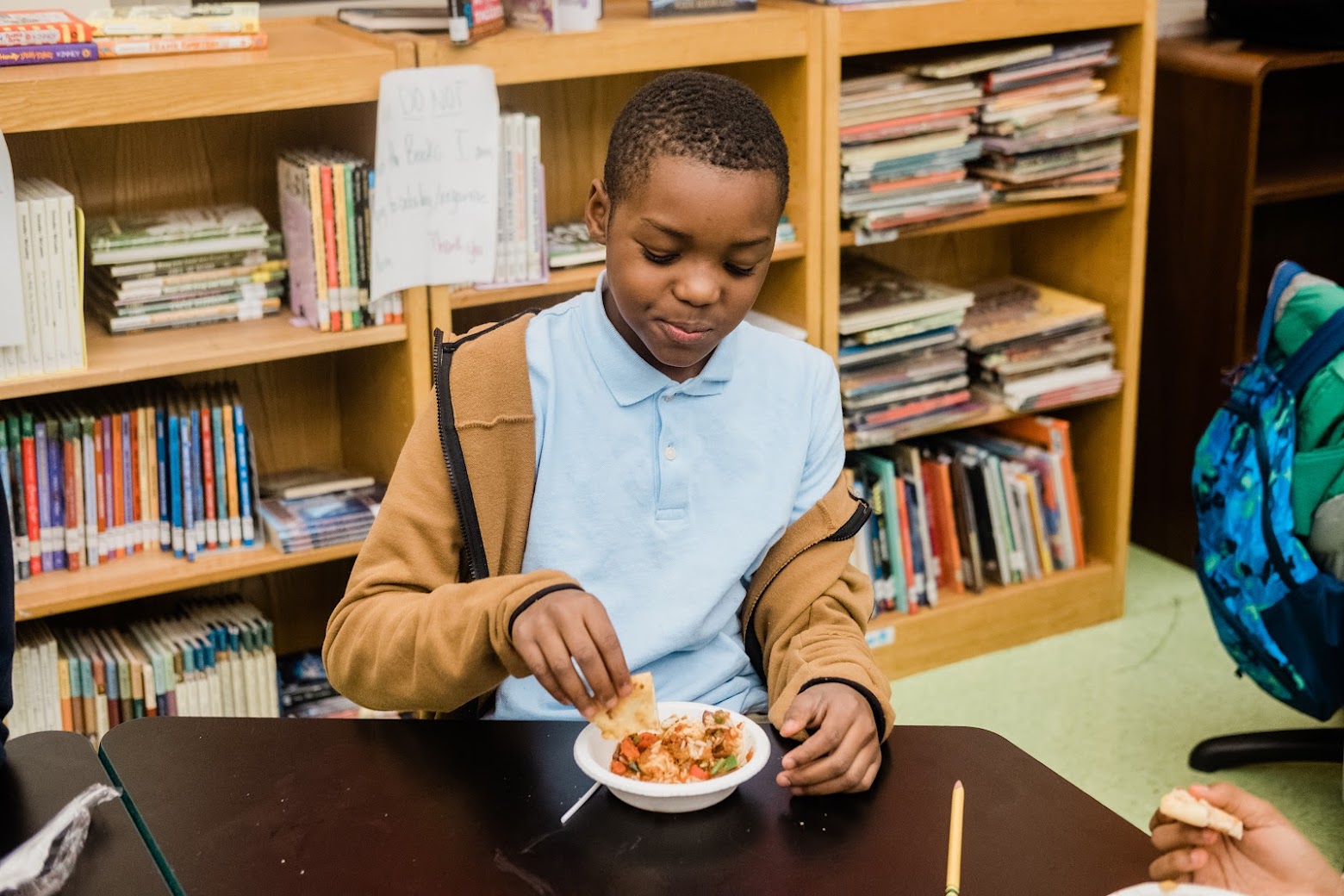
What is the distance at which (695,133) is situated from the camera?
1.33 m

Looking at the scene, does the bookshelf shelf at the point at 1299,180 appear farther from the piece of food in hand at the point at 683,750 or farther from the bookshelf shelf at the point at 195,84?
the piece of food in hand at the point at 683,750

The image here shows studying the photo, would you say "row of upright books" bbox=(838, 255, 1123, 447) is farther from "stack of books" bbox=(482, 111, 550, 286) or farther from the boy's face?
the boy's face

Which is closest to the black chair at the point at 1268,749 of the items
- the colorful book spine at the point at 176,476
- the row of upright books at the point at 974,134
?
the row of upright books at the point at 974,134

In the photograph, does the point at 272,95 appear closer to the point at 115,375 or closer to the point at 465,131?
the point at 465,131

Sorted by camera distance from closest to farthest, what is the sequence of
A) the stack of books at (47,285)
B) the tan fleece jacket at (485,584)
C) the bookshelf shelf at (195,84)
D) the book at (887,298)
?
1. the tan fleece jacket at (485,584)
2. the bookshelf shelf at (195,84)
3. the stack of books at (47,285)
4. the book at (887,298)

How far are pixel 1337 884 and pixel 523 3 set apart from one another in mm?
1732

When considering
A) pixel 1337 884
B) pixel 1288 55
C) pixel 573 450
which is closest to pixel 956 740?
pixel 1337 884

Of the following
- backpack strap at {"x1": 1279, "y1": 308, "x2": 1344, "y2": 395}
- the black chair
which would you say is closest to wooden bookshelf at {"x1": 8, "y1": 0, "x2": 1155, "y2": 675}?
the black chair

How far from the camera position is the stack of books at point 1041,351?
289cm

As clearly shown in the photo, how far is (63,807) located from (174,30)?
135 cm

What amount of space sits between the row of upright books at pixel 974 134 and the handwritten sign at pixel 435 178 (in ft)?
2.15

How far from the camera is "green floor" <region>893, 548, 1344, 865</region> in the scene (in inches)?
99.3

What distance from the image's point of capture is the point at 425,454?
1.44 metres

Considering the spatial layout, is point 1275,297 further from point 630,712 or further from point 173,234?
→ point 173,234
